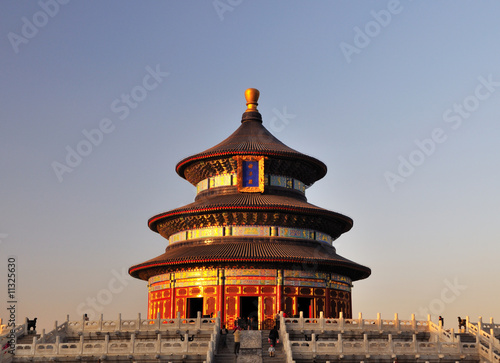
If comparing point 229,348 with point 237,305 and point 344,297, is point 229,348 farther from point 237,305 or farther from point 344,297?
point 344,297

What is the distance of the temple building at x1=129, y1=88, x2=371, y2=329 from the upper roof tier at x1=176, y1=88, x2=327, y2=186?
8 cm

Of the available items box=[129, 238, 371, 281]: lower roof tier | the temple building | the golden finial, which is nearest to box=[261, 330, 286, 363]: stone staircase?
the temple building

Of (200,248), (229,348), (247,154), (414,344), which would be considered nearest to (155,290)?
(200,248)

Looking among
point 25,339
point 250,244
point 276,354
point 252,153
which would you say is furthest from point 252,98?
point 276,354

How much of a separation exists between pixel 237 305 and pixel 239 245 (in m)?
4.34

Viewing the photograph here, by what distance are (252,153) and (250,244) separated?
23.6 ft

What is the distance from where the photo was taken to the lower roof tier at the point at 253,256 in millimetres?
48938

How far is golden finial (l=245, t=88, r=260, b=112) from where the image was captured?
61.5 metres

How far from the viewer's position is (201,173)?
189 feet

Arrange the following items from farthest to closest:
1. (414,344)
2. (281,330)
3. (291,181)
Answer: (291,181), (281,330), (414,344)

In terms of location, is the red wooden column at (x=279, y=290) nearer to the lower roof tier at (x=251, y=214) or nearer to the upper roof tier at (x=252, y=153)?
the lower roof tier at (x=251, y=214)

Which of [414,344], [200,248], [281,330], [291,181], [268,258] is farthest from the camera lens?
[291,181]

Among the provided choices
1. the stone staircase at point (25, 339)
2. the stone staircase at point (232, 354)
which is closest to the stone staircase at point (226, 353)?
the stone staircase at point (232, 354)

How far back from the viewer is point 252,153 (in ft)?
179
